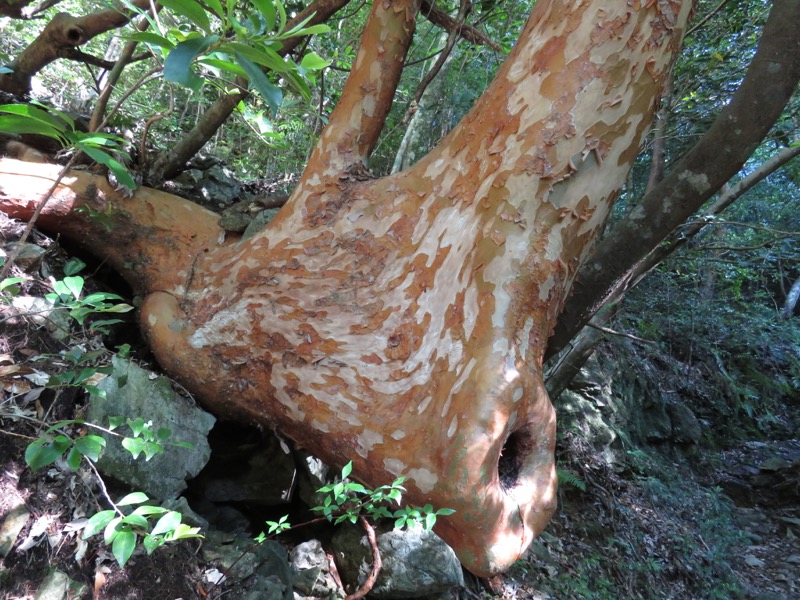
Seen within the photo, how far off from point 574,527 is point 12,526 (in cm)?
463

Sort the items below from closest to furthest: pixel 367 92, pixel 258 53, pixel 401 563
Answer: pixel 258 53 < pixel 367 92 < pixel 401 563

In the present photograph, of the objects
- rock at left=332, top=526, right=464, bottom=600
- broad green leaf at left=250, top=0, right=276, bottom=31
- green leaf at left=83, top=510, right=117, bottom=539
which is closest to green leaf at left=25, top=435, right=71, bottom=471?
green leaf at left=83, top=510, right=117, bottom=539

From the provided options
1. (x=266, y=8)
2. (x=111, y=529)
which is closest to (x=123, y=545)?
(x=111, y=529)

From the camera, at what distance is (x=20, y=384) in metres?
1.87

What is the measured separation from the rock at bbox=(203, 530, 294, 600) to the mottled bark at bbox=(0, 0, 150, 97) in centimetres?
311

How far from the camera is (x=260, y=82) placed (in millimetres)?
1211

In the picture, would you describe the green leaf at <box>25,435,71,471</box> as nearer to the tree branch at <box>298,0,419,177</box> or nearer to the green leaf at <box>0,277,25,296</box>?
the green leaf at <box>0,277,25,296</box>

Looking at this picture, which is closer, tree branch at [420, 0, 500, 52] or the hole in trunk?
the hole in trunk

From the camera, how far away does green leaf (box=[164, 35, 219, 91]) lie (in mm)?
1070

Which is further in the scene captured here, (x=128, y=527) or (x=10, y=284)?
(x=10, y=284)

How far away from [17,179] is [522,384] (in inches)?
114

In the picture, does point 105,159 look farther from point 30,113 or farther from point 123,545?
point 123,545

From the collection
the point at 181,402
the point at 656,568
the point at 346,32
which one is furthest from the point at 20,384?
the point at 656,568

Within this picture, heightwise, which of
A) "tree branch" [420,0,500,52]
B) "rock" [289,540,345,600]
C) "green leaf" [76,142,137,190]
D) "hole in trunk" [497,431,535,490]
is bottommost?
"rock" [289,540,345,600]
